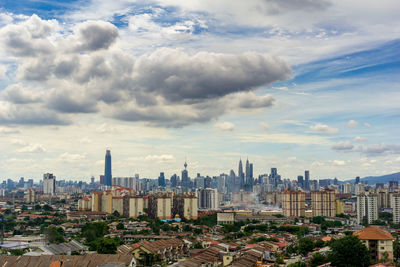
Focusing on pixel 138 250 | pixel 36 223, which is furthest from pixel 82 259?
pixel 36 223

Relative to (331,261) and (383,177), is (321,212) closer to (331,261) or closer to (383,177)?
(331,261)

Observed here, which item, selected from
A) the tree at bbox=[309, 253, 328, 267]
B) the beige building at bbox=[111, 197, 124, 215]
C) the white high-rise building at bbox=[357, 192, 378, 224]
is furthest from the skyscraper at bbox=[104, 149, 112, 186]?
the tree at bbox=[309, 253, 328, 267]

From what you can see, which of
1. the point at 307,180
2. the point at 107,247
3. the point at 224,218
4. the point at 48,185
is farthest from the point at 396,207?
the point at 307,180

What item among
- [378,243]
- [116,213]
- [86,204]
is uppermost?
[378,243]

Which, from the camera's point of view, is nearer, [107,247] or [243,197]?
[107,247]

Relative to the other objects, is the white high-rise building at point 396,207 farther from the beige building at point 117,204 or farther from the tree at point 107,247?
the tree at point 107,247

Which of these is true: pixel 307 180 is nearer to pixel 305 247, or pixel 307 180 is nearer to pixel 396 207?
pixel 396 207

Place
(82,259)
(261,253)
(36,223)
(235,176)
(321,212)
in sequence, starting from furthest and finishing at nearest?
(235,176) < (321,212) < (36,223) < (261,253) < (82,259)
